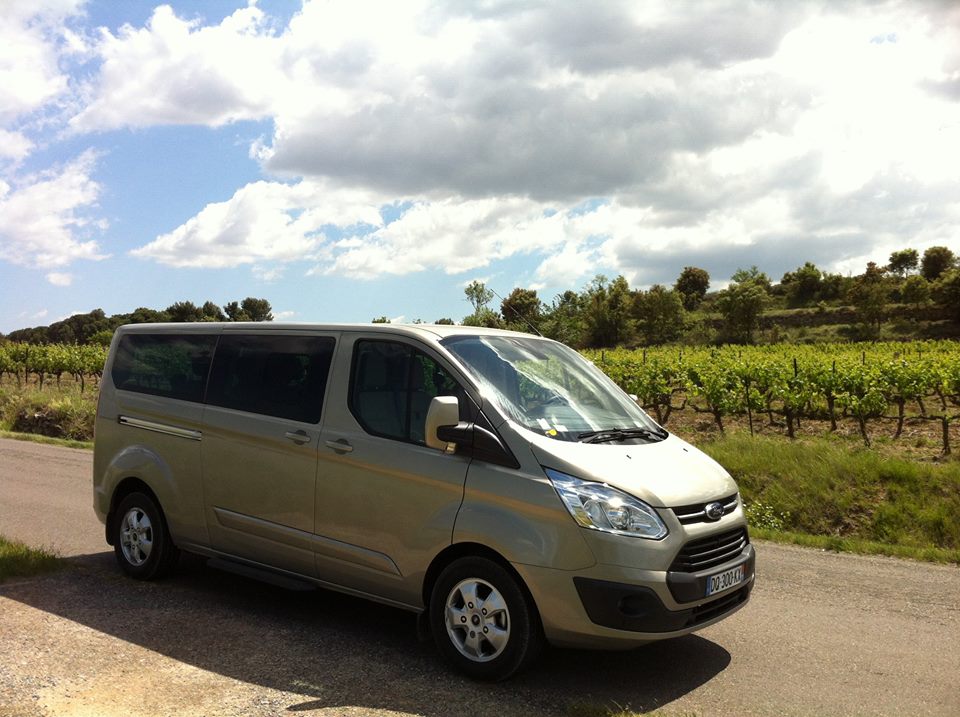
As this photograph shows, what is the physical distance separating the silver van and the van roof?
0.06 ft

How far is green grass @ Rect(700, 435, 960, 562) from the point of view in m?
9.64

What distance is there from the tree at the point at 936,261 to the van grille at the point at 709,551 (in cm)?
10941

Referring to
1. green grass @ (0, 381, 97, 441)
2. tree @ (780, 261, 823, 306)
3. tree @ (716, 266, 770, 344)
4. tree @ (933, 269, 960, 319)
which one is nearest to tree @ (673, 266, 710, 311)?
tree @ (780, 261, 823, 306)

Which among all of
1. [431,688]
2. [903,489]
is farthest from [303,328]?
[903,489]

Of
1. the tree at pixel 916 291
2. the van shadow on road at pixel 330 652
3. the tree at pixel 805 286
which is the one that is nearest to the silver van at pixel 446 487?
the van shadow on road at pixel 330 652

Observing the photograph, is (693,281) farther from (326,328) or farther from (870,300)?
(326,328)

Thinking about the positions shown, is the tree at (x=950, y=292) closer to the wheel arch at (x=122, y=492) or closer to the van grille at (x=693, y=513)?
the van grille at (x=693, y=513)

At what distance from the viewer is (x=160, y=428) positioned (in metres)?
6.50

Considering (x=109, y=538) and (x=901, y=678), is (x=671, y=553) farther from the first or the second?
(x=109, y=538)

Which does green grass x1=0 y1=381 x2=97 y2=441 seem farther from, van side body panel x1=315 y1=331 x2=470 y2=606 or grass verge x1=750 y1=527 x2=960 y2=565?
van side body panel x1=315 y1=331 x2=470 y2=606

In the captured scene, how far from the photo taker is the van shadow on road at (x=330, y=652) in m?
4.41

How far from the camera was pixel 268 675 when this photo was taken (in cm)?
463

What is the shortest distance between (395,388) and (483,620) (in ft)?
4.82

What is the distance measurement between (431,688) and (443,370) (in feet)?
5.75
